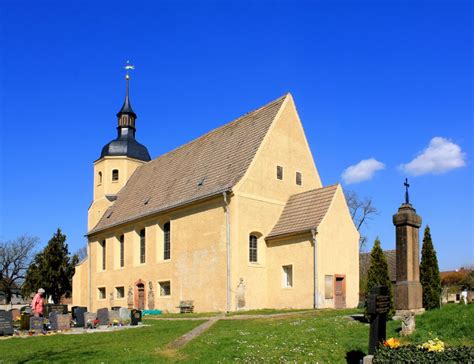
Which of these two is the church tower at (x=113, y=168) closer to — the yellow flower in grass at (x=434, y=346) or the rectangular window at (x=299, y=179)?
the rectangular window at (x=299, y=179)

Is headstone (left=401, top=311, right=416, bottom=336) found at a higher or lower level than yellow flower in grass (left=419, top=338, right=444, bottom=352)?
lower

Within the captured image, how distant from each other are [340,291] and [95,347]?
634 inches

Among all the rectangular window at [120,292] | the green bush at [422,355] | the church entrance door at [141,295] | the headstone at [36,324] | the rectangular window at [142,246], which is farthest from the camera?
the rectangular window at [120,292]

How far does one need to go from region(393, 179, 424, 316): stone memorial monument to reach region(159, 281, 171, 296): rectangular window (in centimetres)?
1939

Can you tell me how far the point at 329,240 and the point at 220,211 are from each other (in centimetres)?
607

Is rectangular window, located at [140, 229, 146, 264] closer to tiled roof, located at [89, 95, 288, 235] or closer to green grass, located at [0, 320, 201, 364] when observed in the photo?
tiled roof, located at [89, 95, 288, 235]

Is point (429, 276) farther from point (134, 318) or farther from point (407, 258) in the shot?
point (134, 318)

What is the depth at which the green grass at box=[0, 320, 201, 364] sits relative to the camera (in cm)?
1385

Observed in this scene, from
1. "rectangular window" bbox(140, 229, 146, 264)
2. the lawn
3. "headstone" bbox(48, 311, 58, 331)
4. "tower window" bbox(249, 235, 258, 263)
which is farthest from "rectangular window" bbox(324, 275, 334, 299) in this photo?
"rectangular window" bbox(140, 229, 146, 264)

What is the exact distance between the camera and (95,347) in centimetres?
1576

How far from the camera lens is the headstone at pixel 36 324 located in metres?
20.7

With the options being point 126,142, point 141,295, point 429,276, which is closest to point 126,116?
point 126,142

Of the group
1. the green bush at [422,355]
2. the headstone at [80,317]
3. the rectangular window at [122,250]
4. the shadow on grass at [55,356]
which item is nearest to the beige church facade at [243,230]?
the rectangular window at [122,250]

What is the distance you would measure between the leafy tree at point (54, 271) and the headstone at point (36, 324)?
30.6 meters
